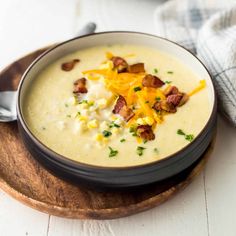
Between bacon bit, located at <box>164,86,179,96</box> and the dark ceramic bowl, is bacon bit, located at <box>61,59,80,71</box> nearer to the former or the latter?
the dark ceramic bowl

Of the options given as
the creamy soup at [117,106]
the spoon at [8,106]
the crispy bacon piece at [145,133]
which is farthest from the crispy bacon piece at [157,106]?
the spoon at [8,106]

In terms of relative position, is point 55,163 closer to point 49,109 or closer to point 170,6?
point 49,109

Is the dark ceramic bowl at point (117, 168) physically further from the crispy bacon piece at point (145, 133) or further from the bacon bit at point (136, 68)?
the bacon bit at point (136, 68)

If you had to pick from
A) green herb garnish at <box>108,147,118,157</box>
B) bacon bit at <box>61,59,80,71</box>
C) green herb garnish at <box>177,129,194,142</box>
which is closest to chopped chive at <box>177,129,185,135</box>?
green herb garnish at <box>177,129,194,142</box>

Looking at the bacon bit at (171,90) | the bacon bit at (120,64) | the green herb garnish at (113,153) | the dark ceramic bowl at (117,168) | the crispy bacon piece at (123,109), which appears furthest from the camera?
the bacon bit at (120,64)

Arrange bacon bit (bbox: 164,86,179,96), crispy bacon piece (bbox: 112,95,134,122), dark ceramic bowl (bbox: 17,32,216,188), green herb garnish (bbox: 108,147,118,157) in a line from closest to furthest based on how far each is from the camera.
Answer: dark ceramic bowl (bbox: 17,32,216,188), green herb garnish (bbox: 108,147,118,157), crispy bacon piece (bbox: 112,95,134,122), bacon bit (bbox: 164,86,179,96)

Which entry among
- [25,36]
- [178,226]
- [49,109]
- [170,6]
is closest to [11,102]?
[49,109]

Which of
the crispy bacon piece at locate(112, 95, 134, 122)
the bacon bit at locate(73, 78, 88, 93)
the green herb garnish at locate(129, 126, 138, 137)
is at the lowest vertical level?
the green herb garnish at locate(129, 126, 138, 137)
